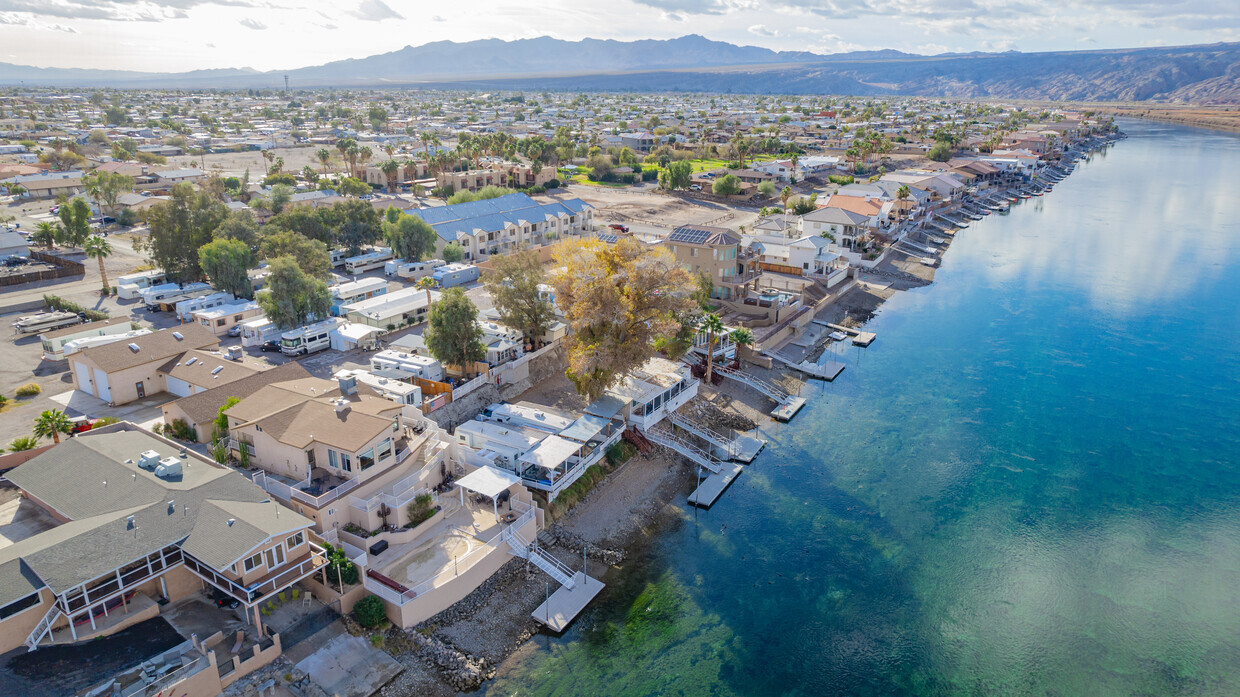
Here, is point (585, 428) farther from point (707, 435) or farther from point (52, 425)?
point (52, 425)

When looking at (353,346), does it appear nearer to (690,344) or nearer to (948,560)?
(690,344)

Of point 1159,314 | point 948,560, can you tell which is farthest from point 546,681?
point 1159,314

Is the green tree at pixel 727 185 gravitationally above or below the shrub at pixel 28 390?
above

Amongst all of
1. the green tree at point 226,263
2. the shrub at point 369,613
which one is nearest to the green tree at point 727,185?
the green tree at point 226,263

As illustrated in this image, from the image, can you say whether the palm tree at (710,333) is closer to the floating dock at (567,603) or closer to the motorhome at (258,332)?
the floating dock at (567,603)

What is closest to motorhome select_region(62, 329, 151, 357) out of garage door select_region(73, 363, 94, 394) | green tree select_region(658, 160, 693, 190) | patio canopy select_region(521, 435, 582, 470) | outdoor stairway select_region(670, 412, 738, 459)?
garage door select_region(73, 363, 94, 394)
